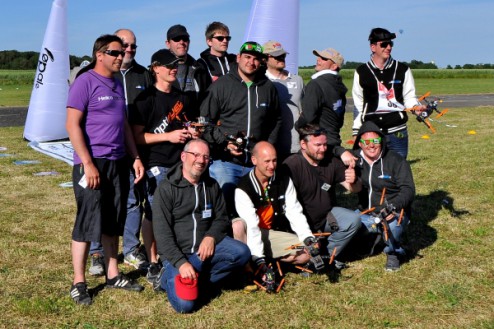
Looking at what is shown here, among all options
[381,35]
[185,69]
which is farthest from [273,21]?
[185,69]

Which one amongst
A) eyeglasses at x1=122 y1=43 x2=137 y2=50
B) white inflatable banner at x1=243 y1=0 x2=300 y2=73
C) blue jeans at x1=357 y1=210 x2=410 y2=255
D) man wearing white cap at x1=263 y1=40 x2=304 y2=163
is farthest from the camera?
white inflatable banner at x1=243 y1=0 x2=300 y2=73

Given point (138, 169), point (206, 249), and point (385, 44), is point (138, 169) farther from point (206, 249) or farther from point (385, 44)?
point (385, 44)

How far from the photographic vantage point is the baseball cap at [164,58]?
4.70 meters

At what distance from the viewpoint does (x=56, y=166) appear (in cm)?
1058

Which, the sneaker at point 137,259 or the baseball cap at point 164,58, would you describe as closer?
the baseball cap at point 164,58

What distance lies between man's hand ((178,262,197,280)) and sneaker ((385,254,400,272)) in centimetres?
191

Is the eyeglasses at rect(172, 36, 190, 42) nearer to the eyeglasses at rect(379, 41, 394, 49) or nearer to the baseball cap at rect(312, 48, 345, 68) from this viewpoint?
the baseball cap at rect(312, 48, 345, 68)

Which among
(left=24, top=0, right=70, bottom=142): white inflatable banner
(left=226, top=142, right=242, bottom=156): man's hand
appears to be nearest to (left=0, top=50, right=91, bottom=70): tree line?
(left=24, top=0, right=70, bottom=142): white inflatable banner

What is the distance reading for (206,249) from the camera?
173 inches

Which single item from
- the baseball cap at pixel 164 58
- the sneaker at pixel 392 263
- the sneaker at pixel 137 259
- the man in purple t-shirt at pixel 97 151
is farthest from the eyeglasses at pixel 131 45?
the sneaker at pixel 392 263

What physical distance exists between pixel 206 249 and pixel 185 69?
1.85 metres

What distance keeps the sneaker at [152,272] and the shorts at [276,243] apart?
0.94 m

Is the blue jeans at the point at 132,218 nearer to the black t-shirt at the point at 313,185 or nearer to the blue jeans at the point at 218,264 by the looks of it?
the blue jeans at the point at 218,264

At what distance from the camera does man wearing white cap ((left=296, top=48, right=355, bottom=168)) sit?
17.8 feet
